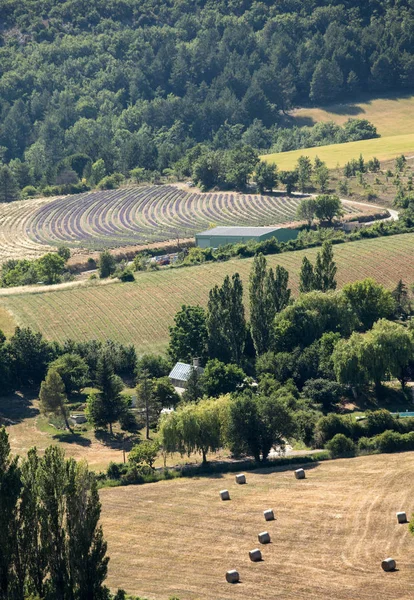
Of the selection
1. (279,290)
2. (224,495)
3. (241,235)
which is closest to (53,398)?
(224,495)

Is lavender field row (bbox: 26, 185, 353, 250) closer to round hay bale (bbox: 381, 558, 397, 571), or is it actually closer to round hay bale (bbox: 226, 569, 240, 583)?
round hay bale (bbox: 226, 569, 240, 583)

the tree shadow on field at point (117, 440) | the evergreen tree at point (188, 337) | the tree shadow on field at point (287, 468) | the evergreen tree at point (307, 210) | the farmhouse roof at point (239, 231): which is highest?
the evergreen tree at point (307, 210)

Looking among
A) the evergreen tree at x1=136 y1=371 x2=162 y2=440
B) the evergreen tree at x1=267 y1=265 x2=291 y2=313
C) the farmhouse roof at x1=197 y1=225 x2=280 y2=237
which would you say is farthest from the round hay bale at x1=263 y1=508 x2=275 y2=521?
the farmhouse roof at x1=197 y1=225 x2=280 y2=237

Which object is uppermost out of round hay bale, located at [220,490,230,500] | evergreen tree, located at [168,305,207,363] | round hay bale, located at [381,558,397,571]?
evergreen tree, located at [168,305,207,363]

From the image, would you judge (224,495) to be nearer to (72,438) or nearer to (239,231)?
(72,438)

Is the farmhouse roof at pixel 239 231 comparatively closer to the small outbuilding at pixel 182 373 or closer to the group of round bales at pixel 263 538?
the small outbuilding at pixel 182 373

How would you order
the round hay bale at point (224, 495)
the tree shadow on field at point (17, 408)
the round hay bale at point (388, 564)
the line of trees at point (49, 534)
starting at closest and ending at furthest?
the line of trees at point (49, 534)
the round hay bale at point (388, 564)
the round hay bale at point (224, 495)
the tree shadow on field at point (17, 408)

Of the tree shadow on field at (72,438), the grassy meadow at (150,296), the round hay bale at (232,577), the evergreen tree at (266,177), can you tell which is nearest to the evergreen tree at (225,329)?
the grassy meadow at (150,296)
